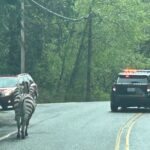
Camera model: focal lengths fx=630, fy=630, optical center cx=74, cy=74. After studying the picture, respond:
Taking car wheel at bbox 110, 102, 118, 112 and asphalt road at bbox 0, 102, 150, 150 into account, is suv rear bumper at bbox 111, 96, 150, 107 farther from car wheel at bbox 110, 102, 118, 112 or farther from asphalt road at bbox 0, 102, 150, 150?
asphalt road at bbox 0, 102, 150, 150

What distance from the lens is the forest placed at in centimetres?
5150

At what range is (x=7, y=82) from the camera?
29.7m

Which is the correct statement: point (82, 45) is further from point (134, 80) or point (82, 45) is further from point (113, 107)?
point (134, 80)

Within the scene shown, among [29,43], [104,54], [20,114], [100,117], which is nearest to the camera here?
[20,114]

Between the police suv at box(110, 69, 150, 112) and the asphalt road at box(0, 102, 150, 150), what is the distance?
7.91 ft

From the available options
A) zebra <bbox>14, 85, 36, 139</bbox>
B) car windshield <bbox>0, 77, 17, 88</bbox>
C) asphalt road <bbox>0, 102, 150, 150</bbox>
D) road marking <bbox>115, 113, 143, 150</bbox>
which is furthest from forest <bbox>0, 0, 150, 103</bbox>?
zebra <bbox>14, 85, 36, 139</bbox>

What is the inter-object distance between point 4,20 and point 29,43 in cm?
2809

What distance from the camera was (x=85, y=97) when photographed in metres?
52.6

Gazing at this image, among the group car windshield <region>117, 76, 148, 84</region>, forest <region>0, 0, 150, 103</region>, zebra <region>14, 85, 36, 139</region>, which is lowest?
forest <region>0, 0, 150, 103</region>

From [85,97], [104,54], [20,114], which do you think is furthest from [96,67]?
[20,114]

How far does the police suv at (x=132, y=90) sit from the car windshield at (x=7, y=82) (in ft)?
15.8

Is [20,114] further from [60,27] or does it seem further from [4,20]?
[60,27]

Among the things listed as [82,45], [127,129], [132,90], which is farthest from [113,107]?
[82,45]

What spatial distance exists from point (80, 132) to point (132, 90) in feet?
Answer: 33.0
